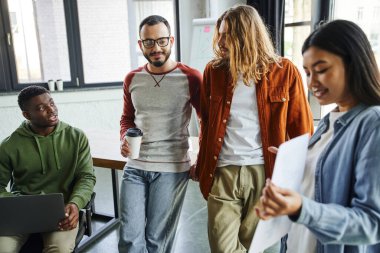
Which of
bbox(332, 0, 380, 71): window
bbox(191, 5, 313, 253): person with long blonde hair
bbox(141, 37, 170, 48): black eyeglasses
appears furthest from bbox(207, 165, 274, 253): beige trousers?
bbox(332, 0, 380, 71): window

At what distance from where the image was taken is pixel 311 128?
1.50 meters

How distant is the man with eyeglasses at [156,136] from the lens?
163 cm

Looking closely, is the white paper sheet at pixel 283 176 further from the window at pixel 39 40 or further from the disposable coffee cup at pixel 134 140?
the window at pixel 39 40

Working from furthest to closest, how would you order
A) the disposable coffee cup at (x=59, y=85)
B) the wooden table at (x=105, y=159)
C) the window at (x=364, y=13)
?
1. the disposable coffee cup at (x=59, y=85)
2. the window at (x=364, y=13)
3. the wooden table at (x=105, y=159)

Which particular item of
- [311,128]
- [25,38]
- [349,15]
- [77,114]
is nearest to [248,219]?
[311,128]

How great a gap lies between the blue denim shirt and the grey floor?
1.75m

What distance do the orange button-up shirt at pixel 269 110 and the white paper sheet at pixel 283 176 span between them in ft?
1.88

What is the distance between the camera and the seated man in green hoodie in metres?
1.77

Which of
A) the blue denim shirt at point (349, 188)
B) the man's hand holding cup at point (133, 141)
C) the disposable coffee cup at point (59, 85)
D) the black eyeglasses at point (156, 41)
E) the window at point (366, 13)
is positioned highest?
the window at point (366, 13)

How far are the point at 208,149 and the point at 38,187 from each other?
95cm

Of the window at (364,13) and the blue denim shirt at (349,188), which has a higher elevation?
the window at (364,13)

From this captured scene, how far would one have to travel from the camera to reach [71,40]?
4.65 m

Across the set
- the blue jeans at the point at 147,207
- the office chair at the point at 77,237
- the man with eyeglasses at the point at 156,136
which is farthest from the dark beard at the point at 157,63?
the office chair at the point at 77,237

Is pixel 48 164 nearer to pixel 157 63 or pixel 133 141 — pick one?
pixel 133 141
